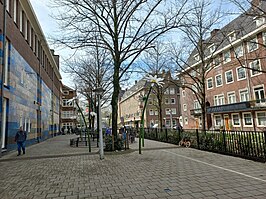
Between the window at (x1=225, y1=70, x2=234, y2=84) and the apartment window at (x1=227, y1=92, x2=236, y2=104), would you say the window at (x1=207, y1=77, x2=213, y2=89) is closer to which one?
the window at (x1=225, y1=70, x2=234, y2=84)

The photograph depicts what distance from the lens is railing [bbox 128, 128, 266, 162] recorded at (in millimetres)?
7809

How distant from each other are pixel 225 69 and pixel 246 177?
2781 centimetres

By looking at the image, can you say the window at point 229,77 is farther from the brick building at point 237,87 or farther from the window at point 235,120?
the window at point 235,120

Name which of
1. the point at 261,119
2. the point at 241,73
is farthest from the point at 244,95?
the point at 261,119

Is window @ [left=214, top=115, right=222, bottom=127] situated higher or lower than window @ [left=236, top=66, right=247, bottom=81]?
lower

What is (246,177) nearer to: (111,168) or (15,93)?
(111,168)

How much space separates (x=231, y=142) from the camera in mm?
9336

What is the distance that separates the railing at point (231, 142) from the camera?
7809 mm

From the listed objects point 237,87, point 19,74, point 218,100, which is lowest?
point 218,100

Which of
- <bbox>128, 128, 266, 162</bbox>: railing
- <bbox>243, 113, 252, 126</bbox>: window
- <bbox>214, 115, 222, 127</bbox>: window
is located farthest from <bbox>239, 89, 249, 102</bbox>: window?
<bbox>128, 128, 266, 162</bbox>: railing

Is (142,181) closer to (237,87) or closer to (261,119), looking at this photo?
(261,119)

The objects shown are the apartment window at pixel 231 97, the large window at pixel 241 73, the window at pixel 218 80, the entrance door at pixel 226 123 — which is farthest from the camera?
the window at pixel 218 80

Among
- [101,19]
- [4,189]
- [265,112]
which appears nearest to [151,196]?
[4,189]

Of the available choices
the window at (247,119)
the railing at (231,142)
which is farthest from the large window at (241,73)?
the railing at (231,142)
